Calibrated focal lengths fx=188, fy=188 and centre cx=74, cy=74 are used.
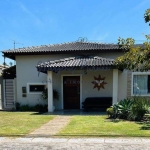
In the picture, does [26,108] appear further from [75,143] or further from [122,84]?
[75,143]

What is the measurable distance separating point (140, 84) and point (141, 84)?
3.0 inches

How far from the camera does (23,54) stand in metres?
15.6

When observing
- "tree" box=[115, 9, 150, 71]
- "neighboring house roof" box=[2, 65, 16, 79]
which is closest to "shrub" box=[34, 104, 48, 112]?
"neighboring house roof" box=[2, 65, 16, 79]

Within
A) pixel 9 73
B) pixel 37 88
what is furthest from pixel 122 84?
pixel 9 73

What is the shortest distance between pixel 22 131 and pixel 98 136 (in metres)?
3.14

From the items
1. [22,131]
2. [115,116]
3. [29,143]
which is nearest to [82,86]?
[115,116]

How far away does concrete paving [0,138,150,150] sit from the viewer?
228 inches

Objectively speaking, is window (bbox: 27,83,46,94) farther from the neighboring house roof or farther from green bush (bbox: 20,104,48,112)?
the neighboring house roof

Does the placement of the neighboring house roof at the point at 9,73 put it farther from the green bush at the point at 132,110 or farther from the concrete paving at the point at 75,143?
the concrete paving at the point at 75,143

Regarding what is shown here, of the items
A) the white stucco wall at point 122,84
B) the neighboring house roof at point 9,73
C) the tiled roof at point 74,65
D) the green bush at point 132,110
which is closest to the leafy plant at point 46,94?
the tiled roof at point 74,65

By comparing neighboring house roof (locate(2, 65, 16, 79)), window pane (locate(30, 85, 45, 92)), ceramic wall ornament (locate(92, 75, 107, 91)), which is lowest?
window pane (locate(30, 85, 45, 92))

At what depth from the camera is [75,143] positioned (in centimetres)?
616

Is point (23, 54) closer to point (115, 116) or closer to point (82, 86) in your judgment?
point (82, 86)

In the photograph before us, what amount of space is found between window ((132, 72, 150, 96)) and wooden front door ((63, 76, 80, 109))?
4507 mm
